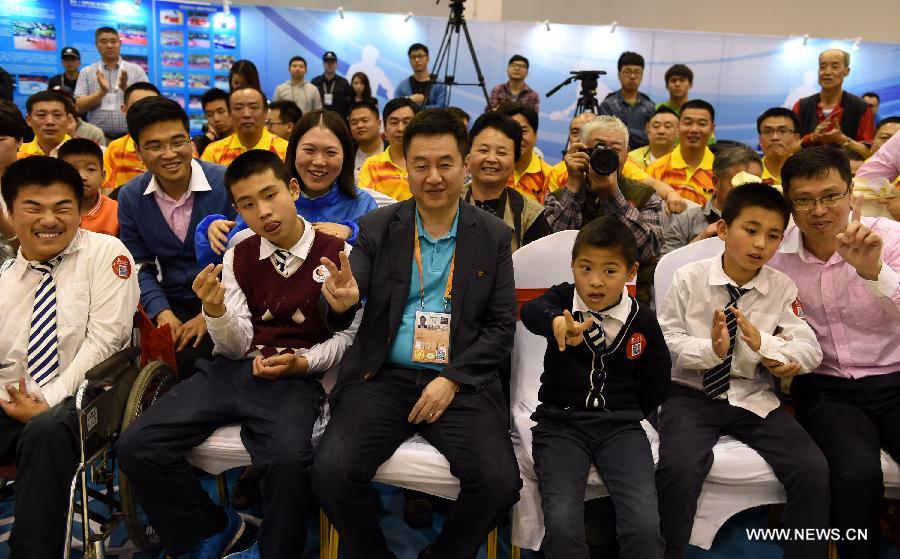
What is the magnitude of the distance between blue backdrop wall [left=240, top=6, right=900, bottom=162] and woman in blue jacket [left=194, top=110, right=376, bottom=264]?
551 cm

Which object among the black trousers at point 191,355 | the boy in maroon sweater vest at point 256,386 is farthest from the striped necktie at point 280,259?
the black trousers at point 191,355

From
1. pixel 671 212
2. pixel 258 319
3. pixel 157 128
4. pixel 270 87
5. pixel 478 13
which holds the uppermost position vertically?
pixel 478 13

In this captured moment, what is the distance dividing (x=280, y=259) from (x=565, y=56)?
6932mm

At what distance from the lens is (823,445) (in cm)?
209

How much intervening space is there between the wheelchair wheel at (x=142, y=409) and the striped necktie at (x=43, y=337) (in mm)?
280

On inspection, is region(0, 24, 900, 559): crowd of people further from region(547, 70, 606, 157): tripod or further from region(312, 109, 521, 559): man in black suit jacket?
region(547, 70, 606, 157): tripod

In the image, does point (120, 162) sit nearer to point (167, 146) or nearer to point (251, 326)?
point (167, 146)

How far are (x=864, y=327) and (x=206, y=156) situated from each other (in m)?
3.86

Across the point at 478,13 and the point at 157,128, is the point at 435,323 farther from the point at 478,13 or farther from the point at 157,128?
the point at 478,13

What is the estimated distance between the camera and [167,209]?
9.20ft

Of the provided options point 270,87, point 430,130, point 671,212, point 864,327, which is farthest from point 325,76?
point 864,327

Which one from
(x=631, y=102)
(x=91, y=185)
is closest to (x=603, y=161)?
(x=91, y=185)

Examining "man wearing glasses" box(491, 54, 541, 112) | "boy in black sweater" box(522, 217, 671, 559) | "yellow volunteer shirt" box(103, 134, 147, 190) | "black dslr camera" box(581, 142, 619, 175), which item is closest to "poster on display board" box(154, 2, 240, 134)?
"man wearing glasses" box(491, 54, 541, 112)

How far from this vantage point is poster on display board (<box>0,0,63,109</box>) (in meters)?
6.79
